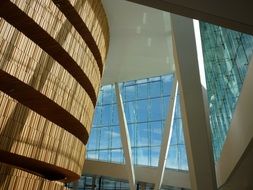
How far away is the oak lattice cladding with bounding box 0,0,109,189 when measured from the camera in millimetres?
9273

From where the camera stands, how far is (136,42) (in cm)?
1939

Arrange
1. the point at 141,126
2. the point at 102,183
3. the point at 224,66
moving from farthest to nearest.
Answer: the point at 141,126 → the point at 102,183 → the point at 224,66

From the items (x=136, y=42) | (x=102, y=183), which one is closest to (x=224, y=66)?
(x=136, y=42)

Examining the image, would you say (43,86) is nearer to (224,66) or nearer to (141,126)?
(224,66)

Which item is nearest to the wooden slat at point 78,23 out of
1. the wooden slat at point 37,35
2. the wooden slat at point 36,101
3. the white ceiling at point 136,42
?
the wooden slat at point 37,35

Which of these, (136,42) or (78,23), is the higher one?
(136,42)

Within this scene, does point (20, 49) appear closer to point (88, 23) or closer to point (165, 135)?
point (88, 23)

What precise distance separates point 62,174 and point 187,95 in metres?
6.62

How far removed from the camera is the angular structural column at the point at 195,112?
1152 centimetres

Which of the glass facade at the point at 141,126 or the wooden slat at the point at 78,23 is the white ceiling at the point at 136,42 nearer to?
the wooden slat at the point at 78,23

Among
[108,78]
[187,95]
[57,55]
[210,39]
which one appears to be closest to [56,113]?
[57,55]

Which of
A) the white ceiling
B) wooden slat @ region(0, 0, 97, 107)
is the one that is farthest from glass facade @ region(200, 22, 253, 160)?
wooden slat @ region(0, 0, 97, 107)

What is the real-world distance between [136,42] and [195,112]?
28.4 ft

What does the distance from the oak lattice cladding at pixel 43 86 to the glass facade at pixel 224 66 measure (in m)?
5.62
